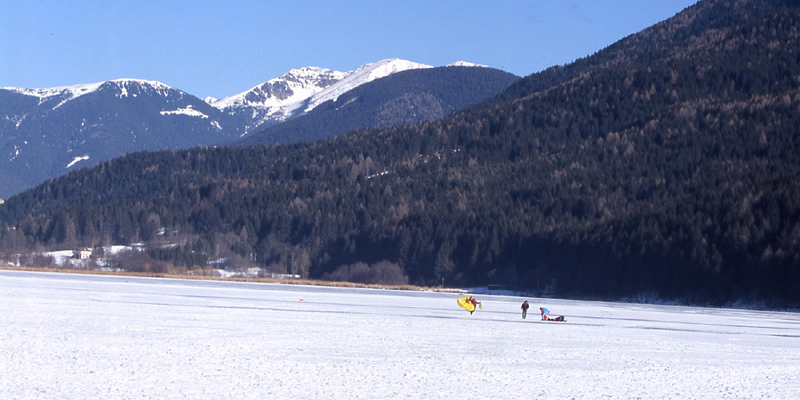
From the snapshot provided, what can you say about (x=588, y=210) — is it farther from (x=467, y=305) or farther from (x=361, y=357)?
(x=361, y=357)

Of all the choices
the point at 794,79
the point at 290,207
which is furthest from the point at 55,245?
the point at 794,79

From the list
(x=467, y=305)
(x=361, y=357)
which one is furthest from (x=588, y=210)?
(x=361, y=357)

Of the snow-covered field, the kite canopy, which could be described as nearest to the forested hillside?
the kite canopy

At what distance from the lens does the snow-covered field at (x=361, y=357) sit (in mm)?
24594

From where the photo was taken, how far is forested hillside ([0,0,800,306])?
10462 cm

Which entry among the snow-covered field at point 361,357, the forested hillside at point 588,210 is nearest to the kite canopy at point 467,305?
the snow-covered field at point 361,357

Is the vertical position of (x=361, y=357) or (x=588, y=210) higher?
(x=588, y=210)

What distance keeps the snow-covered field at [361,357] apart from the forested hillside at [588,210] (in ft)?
180

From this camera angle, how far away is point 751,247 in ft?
328

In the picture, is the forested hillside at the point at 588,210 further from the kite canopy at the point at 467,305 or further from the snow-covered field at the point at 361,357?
the snow-covered field at the point at 361,357

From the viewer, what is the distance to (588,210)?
14188 centimetres

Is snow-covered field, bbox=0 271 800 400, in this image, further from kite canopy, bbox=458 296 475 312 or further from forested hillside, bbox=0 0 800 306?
forested hillside, bbox=0 0 800 306

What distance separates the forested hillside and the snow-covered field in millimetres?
54934

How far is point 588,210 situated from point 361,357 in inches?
4539
